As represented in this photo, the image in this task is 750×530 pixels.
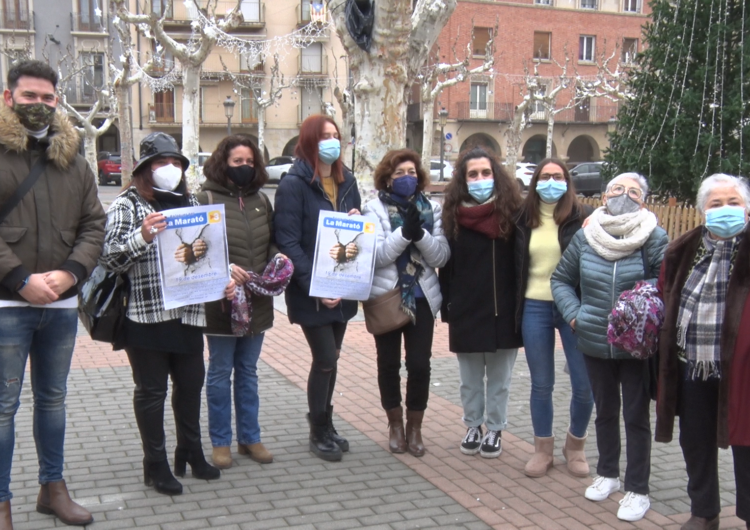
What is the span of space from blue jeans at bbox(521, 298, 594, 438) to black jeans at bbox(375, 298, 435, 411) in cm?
62

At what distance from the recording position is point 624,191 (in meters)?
4.30

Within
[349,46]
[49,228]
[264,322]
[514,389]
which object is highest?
[349,46]

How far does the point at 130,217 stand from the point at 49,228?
51 centimetres

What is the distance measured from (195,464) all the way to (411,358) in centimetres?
Answer: 149

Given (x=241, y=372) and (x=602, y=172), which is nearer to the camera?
(x=241, y=372)

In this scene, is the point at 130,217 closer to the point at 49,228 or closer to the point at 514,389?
the point at 49,228

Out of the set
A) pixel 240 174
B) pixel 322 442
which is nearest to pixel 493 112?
pixel 322 442

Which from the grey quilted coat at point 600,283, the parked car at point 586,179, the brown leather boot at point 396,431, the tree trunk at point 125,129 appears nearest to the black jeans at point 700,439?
the grey quilted coat at point 600,283

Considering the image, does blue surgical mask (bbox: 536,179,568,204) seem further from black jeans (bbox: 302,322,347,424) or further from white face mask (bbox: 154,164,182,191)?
white face mask (bbox: 154,164,182,191)

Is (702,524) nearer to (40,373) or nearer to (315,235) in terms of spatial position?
(315,235)

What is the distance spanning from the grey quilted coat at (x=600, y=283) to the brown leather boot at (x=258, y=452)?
2.07 meters

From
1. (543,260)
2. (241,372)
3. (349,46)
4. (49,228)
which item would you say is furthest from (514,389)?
(349,46)

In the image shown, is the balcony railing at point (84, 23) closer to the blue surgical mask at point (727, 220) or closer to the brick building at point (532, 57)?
the brick building at point (532, 57)

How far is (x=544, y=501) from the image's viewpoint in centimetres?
450
